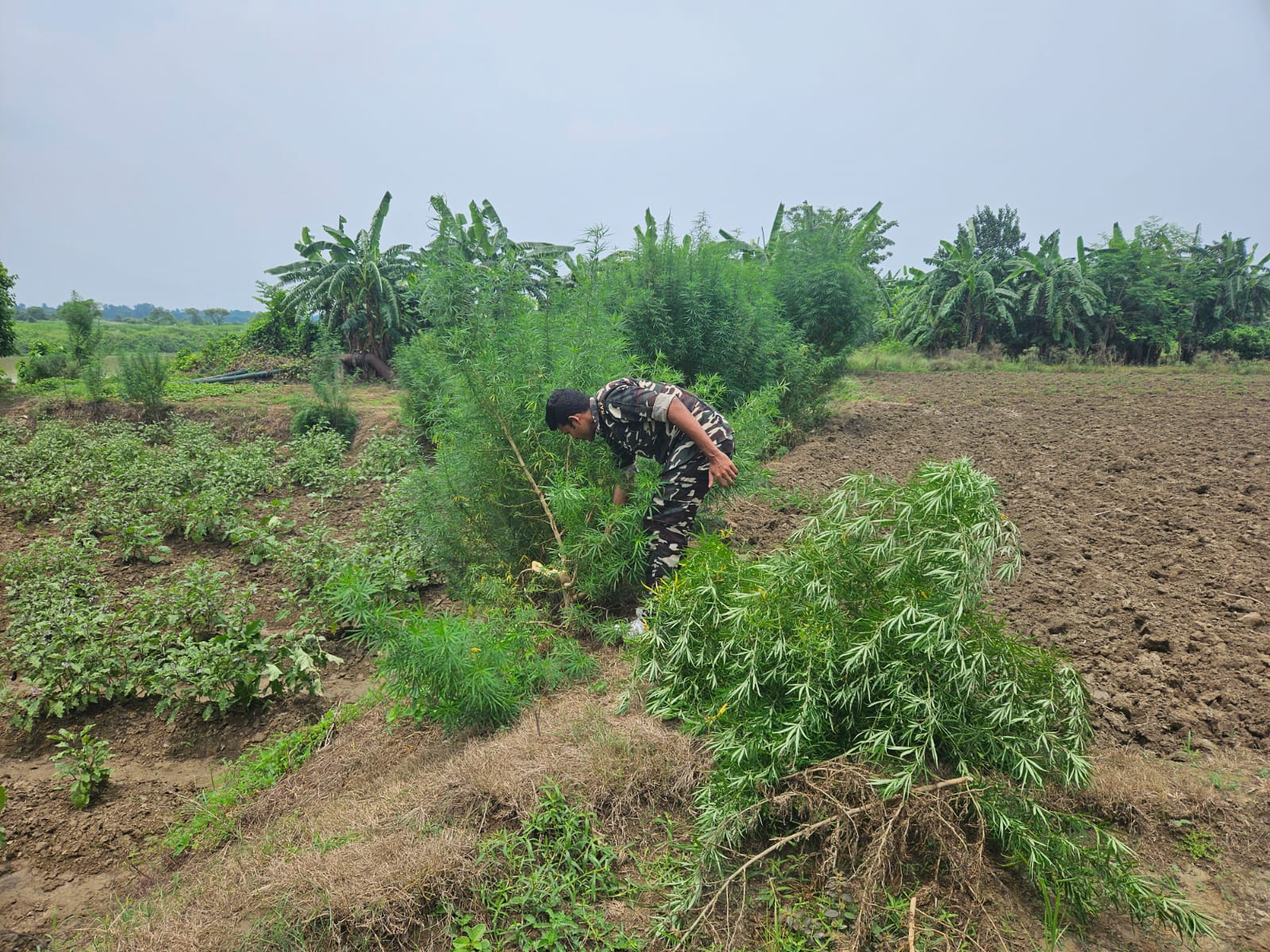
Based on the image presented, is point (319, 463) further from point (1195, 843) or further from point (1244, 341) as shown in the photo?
point (1244, 341)

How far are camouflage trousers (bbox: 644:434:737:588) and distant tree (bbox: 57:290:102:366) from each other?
13041mm

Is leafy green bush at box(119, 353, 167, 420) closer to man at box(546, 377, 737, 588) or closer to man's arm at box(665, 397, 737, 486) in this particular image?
man at box(546, 377, 737, 588)

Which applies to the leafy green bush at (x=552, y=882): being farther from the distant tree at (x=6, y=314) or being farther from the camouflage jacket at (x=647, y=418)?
the distant tree at (x=6, y=314)

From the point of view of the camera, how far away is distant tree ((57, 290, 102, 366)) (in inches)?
517

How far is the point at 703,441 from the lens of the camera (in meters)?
4.14

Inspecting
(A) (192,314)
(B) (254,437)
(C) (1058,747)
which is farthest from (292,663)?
(A) (192,314)

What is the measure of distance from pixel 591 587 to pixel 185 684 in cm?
262

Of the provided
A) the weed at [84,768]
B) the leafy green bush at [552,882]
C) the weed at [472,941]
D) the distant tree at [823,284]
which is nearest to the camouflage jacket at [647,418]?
the leafy green bush at [552,882]

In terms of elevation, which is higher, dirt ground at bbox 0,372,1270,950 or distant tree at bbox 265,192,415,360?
distant tree at bbox 265,192,415,360

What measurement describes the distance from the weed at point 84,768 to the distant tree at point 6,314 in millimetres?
14614

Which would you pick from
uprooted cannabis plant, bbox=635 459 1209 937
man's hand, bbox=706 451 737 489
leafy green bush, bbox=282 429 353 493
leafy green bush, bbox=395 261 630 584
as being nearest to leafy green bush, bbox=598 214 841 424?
leafy green bush, bbox=395 261 630 584

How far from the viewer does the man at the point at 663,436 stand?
424 centimetres

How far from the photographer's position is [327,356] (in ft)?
42.9

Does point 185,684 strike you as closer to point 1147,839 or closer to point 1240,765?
point 1147,839
